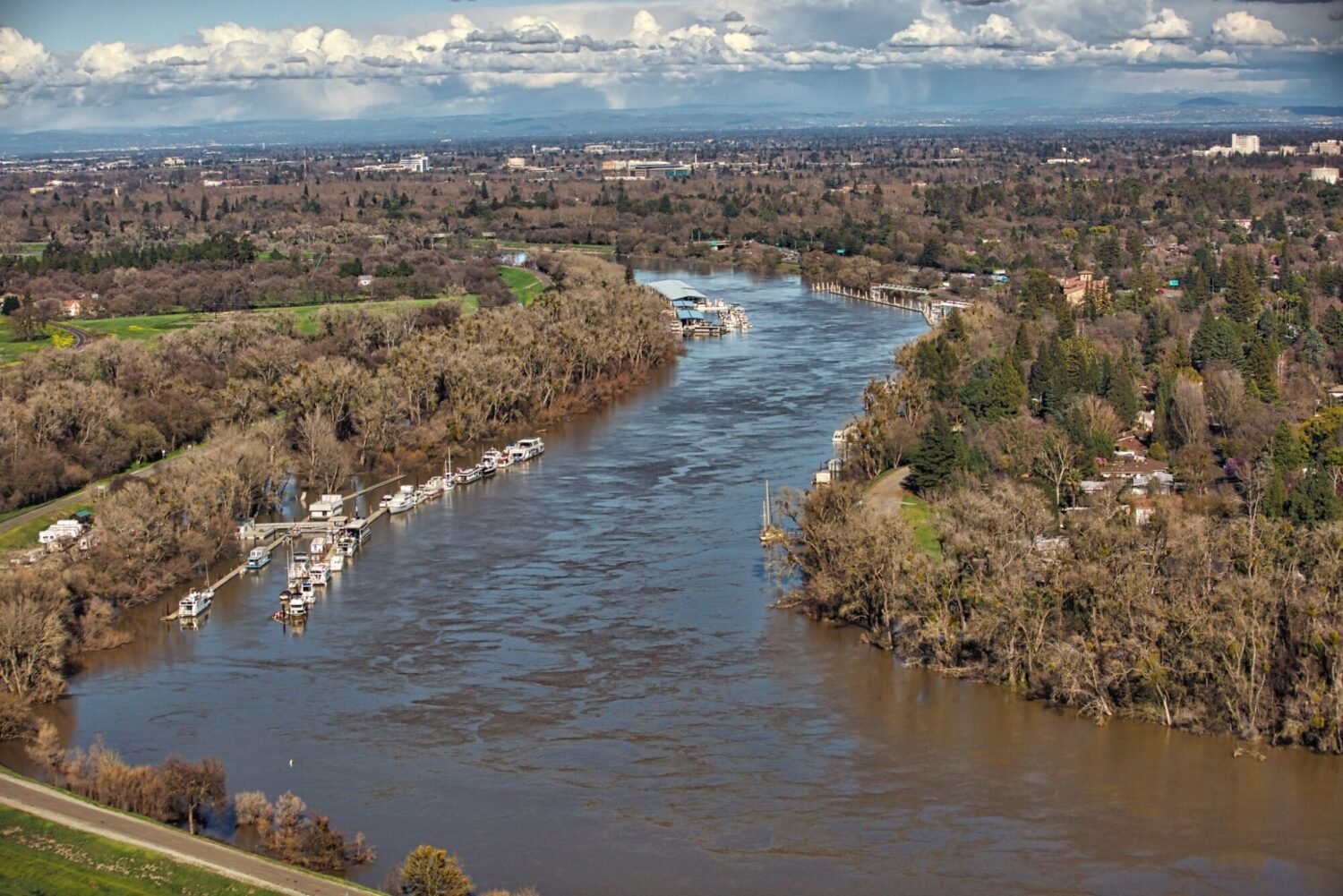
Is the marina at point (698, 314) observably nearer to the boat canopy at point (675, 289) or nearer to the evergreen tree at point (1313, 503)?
the boat canopy at point (675, 289)

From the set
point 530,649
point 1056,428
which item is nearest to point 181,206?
point 1056,428

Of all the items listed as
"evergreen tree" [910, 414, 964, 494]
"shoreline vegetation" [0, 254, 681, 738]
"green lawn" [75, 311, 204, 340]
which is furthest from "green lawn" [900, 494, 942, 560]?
"green lawn" [75, 311, 204, 340]

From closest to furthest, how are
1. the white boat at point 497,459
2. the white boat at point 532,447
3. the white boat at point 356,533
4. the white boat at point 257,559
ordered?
1. the white boat at point 257,559
2. the white boat at point 356,533
3. the white boat at point 497,459
4. the white boat at point 532,447

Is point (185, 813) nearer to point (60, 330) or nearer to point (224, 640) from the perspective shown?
point (224, 640)

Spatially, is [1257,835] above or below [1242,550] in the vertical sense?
below

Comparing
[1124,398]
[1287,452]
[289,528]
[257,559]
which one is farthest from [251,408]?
[1287,452]

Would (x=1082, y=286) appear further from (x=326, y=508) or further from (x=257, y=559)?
(x=257, y=559)

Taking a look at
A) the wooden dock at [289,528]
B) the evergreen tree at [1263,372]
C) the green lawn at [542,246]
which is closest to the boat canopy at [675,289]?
the green lawn at [542,246]
